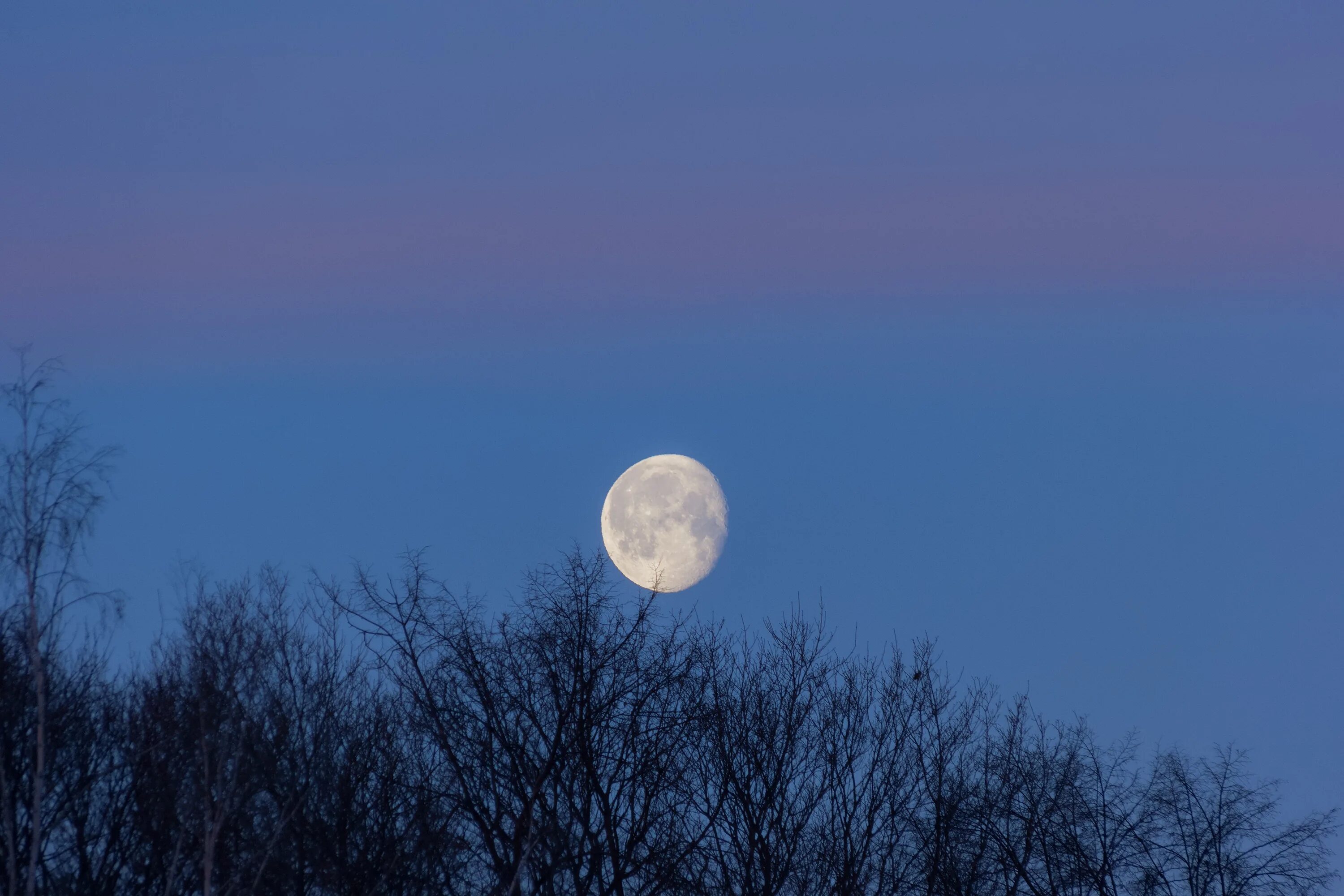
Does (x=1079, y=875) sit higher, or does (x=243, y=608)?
(x=243, y=608)

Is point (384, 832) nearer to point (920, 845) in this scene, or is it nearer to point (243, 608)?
point (243, 608)

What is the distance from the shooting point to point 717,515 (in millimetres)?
34969

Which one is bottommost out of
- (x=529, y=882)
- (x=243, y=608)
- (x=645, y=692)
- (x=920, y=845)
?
(x=529, y=882)

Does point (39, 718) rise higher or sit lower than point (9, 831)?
higher

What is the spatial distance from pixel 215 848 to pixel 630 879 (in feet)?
22.5

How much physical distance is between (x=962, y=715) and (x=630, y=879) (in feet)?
25.3

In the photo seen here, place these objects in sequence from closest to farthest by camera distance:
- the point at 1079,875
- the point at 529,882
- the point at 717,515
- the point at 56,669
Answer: the point at 529,882
the point at 56,669
the point at 1079,875
the point at 717,515

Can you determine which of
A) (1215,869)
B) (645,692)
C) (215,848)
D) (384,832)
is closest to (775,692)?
(645,692)

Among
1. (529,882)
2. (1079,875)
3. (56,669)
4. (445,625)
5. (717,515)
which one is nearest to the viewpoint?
(529,882)

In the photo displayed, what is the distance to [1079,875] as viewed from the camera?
27844 millimetres

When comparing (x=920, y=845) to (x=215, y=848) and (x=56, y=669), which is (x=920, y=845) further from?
(x=56, y=669)

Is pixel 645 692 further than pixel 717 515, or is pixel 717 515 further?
pixel 717 515

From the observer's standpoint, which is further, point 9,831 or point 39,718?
point 39,718

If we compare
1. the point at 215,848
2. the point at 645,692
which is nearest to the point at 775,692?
the point at 645,692
